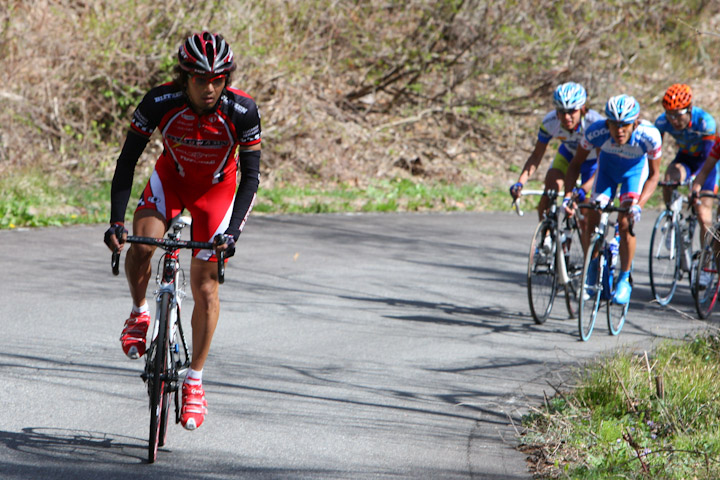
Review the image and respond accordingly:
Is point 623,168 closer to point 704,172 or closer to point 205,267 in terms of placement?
point 704,172

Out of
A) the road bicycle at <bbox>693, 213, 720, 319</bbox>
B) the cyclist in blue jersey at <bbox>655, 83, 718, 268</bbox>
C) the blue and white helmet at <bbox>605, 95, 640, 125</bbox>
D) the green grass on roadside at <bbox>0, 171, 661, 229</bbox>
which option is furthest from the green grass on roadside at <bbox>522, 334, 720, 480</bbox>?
the green grass on roadside at <bbox>0, 171, 661, 229</bbox>

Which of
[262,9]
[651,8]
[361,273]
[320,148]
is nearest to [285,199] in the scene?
[320,148]

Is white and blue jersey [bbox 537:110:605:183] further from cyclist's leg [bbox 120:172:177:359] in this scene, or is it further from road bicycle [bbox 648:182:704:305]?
cyclist's leg [bbox 120:172:177:359]

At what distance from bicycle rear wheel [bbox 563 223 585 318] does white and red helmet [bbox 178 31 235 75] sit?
5.21m

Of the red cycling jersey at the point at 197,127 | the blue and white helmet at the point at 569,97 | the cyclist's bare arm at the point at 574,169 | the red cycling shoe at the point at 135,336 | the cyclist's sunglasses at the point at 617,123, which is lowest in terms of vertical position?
the red cycling shoe at the point at 135,336

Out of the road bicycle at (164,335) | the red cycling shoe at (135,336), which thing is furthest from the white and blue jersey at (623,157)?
the red cycling shoe at (135,336)

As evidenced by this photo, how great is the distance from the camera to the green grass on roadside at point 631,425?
175 inches

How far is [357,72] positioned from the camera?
22.6 metres

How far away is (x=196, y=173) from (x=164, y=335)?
0.91 metres

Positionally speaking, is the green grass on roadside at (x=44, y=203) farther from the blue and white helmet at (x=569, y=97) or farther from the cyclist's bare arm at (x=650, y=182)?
the cyclist's bare arm at (x=650, y=182)

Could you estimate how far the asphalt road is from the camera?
15.6 feet

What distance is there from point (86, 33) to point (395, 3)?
8193 mm

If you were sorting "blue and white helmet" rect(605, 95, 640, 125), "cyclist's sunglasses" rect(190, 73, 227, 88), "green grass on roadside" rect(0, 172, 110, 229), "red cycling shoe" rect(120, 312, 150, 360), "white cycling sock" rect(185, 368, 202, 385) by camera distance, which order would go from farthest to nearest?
"green grass on roadside" rect(0, 172, 110, 229), "blue and white helmet" rect(605, 95, 640, 125), "white cycling sock" rect(185, 368, 202, 385), "red cycling shoe" rect(120, 312, 150, 360), "cyclist's sunglasses" rect(190, 73, 227, 88)

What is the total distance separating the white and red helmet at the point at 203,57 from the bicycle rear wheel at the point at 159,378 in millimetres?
1108
